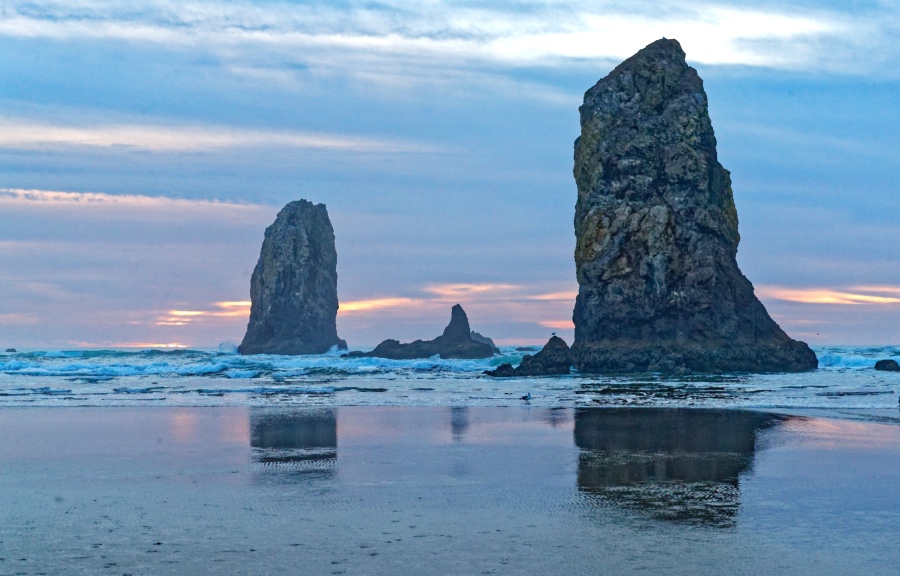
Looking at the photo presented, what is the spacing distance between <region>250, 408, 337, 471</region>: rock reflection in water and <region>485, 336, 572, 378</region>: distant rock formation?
32174 millimetres

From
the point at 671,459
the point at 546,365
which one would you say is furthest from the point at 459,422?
the point at 546,365

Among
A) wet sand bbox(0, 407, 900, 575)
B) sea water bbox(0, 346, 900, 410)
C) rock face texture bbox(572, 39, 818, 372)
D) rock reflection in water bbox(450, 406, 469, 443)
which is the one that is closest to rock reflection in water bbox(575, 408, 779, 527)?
wet sand bbox(0, 407, 900, 575)

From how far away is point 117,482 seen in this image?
15797 mm

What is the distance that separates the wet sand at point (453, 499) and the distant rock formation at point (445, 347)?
80.0m

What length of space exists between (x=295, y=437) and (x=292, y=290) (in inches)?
4343

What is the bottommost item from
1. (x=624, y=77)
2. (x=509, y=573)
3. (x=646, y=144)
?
(x=509, y=573)

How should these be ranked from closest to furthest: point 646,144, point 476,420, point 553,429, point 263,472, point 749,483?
point 749,483
point 263,472
point 553,429
point 476,420
point 646,144

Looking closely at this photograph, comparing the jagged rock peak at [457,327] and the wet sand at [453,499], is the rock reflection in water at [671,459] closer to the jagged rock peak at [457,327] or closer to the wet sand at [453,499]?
the wet sand at [453,499]

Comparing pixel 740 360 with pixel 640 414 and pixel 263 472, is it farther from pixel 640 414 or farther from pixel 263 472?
pixel 263 472

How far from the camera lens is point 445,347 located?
108 m

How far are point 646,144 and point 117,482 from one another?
58.3 meters

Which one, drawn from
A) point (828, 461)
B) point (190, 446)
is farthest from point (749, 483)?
point (190, 446)

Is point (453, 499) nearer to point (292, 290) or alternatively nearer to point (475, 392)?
point (475, 392)

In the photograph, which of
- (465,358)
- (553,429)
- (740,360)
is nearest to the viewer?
(553,429)
